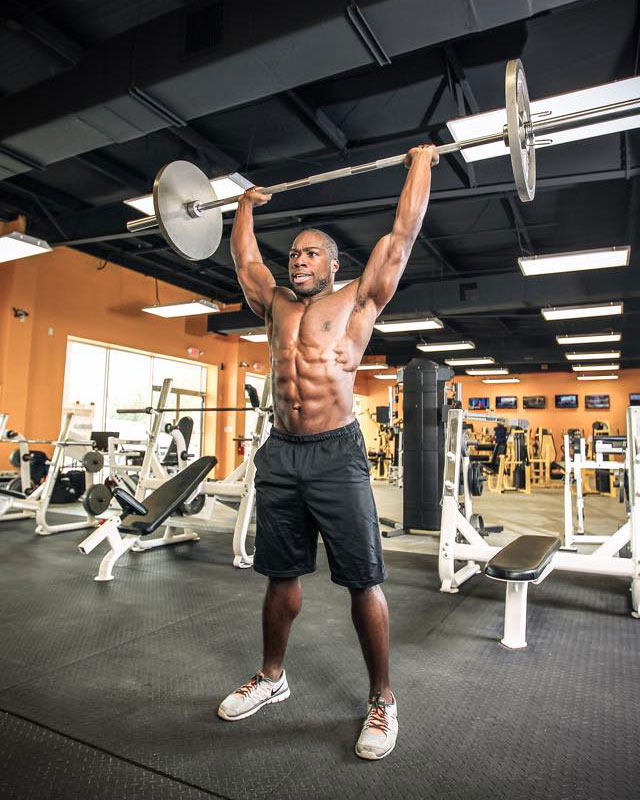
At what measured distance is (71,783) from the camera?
1.19 metres

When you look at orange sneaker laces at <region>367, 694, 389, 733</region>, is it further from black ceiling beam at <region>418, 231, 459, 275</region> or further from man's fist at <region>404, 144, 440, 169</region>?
black ceiling beam at <region>418, 231, 459, 275</region>

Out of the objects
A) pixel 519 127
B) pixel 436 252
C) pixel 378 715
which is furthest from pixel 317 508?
pixel 436 252

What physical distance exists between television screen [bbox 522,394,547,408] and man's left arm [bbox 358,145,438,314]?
1381cm

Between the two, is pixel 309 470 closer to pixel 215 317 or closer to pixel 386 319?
pixel 386 319

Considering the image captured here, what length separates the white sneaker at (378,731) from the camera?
4.33 ft

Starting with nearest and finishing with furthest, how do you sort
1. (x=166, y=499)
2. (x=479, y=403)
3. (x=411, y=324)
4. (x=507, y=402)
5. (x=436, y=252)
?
(x=166, y=499), (x=436, y=252), (x=411, y=324), (x=507, y=402), (x=479, y=403)

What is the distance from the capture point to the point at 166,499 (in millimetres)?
3301

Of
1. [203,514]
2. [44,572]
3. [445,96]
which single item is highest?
[445,96]

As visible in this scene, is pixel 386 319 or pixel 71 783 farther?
pixel 386 319

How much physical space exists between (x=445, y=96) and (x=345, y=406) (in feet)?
10.7

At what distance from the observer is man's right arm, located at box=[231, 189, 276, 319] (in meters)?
1.72

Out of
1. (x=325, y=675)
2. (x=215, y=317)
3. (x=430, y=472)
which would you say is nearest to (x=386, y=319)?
(x=215, y=317)

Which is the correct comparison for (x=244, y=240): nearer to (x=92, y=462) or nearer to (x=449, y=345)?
(x=92, y=462)

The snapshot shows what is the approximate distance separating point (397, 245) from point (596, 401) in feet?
45.6
